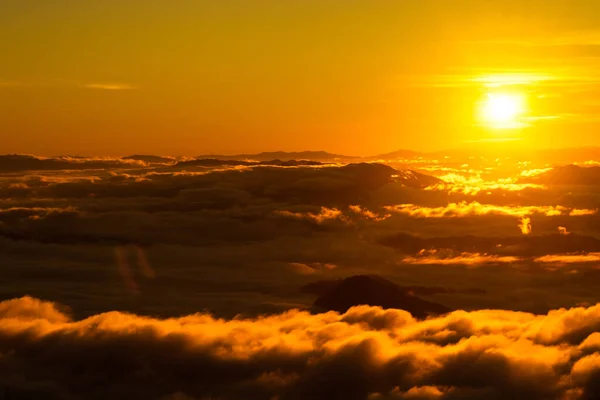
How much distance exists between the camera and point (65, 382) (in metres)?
112

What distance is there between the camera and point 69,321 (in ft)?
502

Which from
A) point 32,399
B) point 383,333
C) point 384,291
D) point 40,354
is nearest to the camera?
point 32,399

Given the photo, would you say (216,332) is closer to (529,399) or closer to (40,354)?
(40,354)

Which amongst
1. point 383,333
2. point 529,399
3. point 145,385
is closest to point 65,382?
point 145,385

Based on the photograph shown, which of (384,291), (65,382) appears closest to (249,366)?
(65,382)

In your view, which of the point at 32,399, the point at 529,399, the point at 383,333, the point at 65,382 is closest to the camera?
the point at 529,399

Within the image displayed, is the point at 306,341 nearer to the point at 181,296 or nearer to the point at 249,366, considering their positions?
the point at 249,366

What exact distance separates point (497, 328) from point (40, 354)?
230 ft

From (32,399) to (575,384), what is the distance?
61.0 m

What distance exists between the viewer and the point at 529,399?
89.4 m

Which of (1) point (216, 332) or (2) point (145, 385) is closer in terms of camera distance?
(2) point (145, 385)

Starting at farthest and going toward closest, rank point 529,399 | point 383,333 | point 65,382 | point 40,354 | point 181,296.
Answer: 1. point 181,296
2. point 383,333
3. point 40,354
4. point 65,382
5. point 529,399

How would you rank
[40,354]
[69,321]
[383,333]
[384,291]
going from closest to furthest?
1. [40,354]
2. [383,333]
3. [69,321]
4. [384,291]

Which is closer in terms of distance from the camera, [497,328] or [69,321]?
[497,328]
